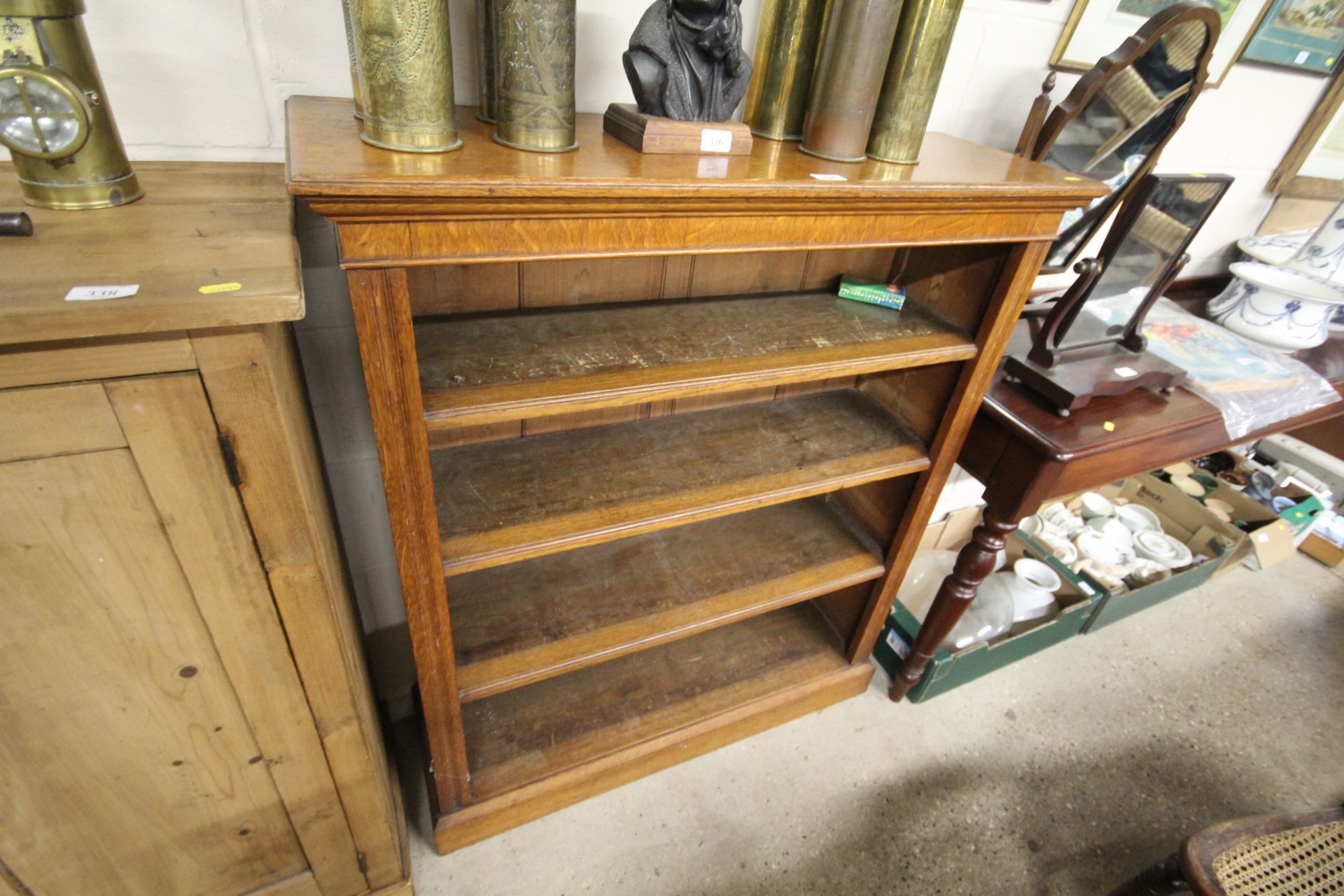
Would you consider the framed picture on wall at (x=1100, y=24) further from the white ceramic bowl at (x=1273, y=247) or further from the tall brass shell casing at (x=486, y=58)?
the tall brass shell casing at (x=486, y=58)

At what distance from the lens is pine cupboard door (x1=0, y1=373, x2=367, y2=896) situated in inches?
23.6

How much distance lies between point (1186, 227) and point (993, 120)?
1.37ft

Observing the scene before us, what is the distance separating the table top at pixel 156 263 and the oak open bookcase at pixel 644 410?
95 mm

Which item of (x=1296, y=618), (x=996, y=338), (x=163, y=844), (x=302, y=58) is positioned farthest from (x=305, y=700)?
(x=1296, y=618)

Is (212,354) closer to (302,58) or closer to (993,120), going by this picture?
(302,58)

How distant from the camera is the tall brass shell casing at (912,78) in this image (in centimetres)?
84

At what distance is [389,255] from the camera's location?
66cm

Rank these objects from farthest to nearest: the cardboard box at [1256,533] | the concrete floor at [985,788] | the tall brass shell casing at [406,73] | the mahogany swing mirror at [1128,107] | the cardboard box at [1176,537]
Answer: the cardboard box at [1256,533] → the cardboard box at [1176,537] → the concrete floor at [985,788] → the mahogany swing mirror at [1128,107] → the tall brass shell casing at [406,73]

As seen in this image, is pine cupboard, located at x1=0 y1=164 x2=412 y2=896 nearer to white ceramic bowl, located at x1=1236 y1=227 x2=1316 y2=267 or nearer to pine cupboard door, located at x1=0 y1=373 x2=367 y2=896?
pine cupboard door, located at x1=0 y1=373 x2=367 y2=896

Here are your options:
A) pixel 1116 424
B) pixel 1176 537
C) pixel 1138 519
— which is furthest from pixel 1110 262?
pixel 1176 537

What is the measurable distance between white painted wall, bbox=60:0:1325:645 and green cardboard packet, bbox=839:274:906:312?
35 cm

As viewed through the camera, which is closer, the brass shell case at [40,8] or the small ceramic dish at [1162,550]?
the brass shell case at [40,8]

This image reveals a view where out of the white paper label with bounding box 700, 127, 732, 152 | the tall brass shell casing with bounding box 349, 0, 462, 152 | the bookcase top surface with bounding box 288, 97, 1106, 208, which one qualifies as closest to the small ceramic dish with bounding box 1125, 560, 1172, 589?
the bookcase top surface with bounding box 288, 97, 1106, 208

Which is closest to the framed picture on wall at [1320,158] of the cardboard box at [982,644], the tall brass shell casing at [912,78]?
the cardboard box at [982,644]
